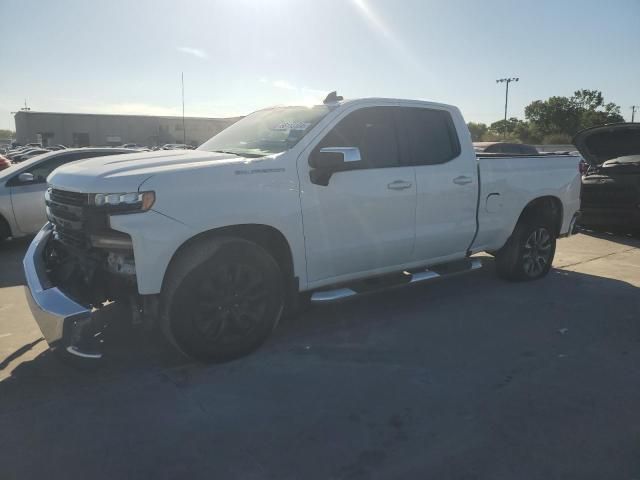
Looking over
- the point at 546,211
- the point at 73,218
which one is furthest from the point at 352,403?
the point at 546,211

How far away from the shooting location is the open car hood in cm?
867

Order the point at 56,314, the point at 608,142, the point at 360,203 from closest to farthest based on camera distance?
1. the point at 56,314
2. the point at 360,203
3. the point at 608,142

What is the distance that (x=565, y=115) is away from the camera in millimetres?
77938

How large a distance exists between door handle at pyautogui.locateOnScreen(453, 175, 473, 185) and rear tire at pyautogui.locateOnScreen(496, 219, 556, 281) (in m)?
1.16

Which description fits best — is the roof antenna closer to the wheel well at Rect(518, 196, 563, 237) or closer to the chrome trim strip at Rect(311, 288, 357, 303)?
the chrome trim strip at Rect(311, 288, 357, 303)

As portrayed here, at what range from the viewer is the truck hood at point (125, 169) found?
10.7ft

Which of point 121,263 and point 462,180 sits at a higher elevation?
point 462,180

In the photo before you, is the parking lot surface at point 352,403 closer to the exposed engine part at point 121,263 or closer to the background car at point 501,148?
the exposed engine part at point 121,263

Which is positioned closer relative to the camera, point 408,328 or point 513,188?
point 408,328

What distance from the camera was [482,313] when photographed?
4.97 m

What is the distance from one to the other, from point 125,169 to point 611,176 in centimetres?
825

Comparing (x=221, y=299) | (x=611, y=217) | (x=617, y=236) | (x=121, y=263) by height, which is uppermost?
(x=121, y=263)

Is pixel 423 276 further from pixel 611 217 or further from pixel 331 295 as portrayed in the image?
pixel 611 217

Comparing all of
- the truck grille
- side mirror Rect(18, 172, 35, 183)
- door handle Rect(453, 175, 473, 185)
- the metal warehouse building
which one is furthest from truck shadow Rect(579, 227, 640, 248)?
the metal warehouse building
